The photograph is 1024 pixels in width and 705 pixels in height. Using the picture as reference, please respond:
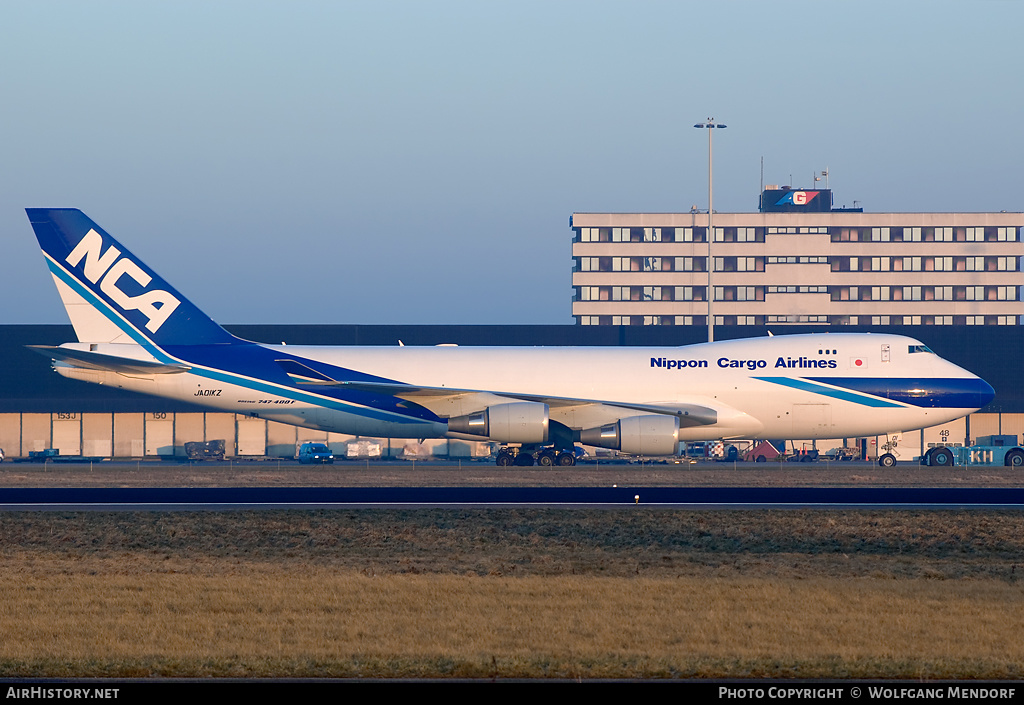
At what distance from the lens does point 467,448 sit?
69000 millimetres

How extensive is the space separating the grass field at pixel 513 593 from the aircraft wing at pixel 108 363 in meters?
18.8

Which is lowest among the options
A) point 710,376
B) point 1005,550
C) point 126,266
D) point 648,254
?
point 1005,550

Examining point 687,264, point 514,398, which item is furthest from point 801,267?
point 514,398

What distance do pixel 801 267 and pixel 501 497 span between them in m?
127

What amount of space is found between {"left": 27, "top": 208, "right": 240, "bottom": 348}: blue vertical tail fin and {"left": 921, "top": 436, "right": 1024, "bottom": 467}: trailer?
3298cm

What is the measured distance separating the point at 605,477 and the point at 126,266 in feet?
71.0

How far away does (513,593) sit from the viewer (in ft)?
58.3

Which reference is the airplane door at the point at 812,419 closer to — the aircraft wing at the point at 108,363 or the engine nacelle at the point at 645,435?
the engine nacelle at the point at 645,435

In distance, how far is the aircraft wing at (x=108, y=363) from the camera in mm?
44719

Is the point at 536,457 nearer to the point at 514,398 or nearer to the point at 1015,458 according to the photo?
the point at 514,398

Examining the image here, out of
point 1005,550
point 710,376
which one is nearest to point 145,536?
point 1005,550

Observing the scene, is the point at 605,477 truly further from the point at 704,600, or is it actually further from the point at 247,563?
the point at 704,600

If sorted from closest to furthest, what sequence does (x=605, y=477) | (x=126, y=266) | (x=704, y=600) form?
(x=704, y=600), (x=605, y=477), (x=126, y=266)

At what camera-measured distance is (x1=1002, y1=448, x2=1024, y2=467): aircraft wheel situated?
52594 millimetres
